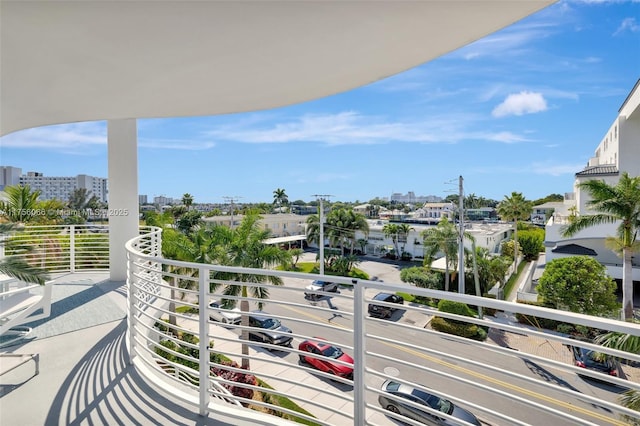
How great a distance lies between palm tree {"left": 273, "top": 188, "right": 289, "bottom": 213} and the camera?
49906 millimetres

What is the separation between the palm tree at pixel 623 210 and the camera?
1088 cm

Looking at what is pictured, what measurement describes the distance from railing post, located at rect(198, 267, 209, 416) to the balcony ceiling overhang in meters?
1.43

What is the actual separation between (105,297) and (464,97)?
155ft

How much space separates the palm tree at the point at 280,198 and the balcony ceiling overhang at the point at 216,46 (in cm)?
4701

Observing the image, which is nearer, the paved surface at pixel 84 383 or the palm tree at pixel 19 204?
the paved surface at pixel 84 383

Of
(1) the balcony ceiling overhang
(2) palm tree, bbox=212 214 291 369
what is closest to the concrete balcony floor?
(1) the balcony ceiling overhang

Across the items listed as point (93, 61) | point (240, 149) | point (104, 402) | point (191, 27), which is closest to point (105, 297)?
point (104, 402)

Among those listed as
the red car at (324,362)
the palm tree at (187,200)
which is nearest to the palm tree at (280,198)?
the palm tree at (187,200)

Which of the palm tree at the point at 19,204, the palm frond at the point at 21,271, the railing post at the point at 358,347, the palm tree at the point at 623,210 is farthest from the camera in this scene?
the palm tree at the point at 623,210

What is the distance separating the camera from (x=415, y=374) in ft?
31.0

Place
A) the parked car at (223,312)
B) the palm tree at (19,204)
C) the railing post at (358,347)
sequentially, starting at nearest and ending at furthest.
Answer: the railing post at (358,347), the parked car at (223,312), the palm tree at (19,204)

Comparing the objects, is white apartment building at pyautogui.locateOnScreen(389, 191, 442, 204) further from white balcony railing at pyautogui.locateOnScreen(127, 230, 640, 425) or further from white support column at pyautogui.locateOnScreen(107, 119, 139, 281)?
white support column at pyautogui.locateOnScreen(107, 119, 139, 281)

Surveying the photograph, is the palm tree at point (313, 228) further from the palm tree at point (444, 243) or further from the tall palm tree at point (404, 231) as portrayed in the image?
the palm tree at point (444, 243)

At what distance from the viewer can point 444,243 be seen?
18.9m
